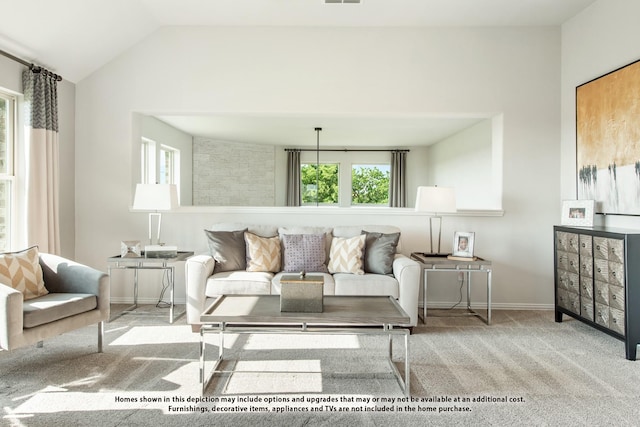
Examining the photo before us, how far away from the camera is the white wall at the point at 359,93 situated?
14.7 ft

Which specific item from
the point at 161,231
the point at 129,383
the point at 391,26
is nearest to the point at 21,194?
the point at 161,231

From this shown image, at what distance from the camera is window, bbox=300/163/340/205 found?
33.1ft

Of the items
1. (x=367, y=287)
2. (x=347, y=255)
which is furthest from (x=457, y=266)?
(x=347, y=255)

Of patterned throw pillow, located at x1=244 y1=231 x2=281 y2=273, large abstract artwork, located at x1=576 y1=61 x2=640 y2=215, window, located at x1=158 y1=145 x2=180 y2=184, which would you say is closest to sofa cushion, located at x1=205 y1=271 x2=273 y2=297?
patterned throw pillow, located at x1=244 y1=231 x2=281 y2=273

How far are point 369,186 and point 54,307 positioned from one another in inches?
319

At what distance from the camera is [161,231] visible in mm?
4613

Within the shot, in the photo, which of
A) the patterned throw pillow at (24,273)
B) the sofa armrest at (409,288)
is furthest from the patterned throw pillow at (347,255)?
the patterned throw pillow at (24,273)

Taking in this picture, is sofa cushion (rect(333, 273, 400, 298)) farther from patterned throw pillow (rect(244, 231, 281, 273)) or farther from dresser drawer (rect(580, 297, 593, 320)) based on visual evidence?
dresser drawer (rect(580, 297, 593, 320))

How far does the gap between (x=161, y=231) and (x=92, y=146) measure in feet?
3.82

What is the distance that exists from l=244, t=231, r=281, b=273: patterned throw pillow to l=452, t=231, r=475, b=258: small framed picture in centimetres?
174

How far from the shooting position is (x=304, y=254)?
13.1 feet

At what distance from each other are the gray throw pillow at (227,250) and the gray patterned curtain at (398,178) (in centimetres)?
632

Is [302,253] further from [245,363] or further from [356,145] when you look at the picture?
[356,145]

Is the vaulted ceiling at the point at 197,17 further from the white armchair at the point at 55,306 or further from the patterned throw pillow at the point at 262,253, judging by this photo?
the patterned throw pillow at the point at 262,253
